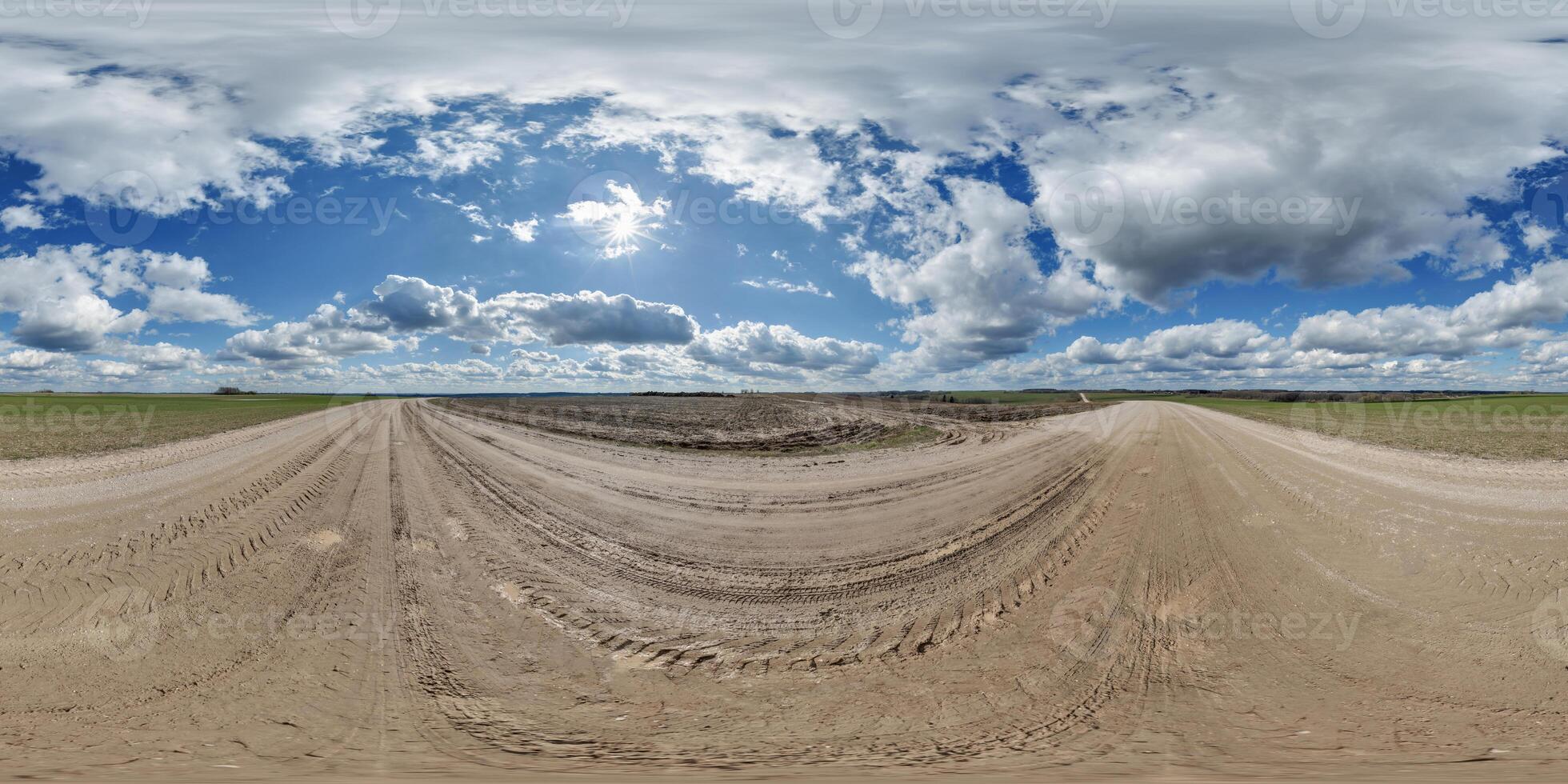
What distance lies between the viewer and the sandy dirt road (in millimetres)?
3861

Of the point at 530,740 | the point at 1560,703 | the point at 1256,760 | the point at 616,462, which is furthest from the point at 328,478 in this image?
the point at 1560,703

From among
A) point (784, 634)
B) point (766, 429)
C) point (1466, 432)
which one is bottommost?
point (784, 634)

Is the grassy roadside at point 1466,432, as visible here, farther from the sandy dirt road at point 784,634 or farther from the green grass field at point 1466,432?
the sandy dirt road at point 784,634

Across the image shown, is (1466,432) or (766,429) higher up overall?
(1466,432)

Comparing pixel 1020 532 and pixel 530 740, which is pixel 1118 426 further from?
pixel 530 740

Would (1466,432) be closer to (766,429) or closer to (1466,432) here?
(1466,432)

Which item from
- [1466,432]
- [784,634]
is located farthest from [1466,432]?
[784,634]

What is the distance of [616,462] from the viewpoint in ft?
50.5

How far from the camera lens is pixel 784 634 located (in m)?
5.33

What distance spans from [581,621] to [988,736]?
341cm

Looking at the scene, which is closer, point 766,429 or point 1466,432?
point 1466,432

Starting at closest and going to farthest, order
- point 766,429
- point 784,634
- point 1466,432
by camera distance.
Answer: point 784,634, point 1466,432, point 766,429

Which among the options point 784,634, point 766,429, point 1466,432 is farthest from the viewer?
point 766,429

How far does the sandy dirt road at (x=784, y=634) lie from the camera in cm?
386
